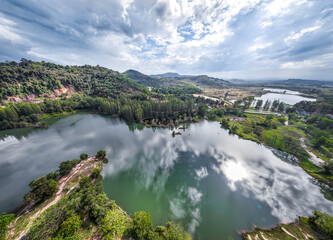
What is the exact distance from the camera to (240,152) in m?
34.5

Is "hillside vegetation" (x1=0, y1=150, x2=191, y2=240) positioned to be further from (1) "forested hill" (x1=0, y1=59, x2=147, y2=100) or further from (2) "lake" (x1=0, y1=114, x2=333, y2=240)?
(1) "forested hill" (x1=0, y1=59, x2=147, y2=100)

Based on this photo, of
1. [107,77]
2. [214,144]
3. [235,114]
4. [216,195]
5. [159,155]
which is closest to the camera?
[216,195]

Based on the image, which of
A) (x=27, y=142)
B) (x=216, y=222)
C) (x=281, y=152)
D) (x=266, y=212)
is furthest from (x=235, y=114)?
(x=27, y=142)

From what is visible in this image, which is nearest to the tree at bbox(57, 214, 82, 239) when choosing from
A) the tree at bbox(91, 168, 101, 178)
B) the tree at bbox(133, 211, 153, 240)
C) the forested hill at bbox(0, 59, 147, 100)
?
the tree at bbox(133, 211, 153, 240)

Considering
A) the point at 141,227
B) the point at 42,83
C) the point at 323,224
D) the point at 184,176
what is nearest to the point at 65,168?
the point at 141,227

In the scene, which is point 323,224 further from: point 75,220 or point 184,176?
point 75,220

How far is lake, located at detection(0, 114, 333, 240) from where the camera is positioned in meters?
18.5

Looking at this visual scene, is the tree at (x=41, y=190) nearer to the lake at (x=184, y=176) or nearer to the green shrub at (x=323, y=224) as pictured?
the lake at (x=184, y=176)

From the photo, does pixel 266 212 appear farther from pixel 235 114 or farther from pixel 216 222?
pixel 235 114

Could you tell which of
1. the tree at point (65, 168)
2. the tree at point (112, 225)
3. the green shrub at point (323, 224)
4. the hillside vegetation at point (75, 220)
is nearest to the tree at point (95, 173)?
the hillside vegetation at point (75, 220)

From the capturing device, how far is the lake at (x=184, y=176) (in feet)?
60.8

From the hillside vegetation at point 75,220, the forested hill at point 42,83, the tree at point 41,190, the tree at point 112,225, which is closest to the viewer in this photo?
the hillside vegetation at point 75,220

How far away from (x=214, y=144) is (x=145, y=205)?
1135 inches

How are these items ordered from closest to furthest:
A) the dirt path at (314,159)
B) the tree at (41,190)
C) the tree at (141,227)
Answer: the tree at (141,227), the tree at (41,190), the dirt path at (314,159)
